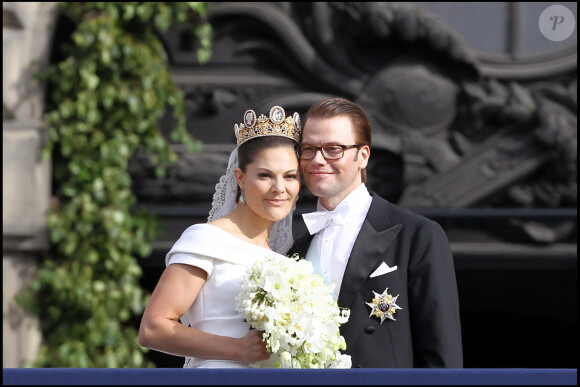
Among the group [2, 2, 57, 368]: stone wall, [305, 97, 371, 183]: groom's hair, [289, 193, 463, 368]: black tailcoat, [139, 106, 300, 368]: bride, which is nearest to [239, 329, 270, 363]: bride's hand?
[139, 106, 300, 368]: bride

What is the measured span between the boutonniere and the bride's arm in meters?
0.36

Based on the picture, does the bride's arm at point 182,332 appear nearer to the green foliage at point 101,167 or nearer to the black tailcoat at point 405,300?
the black tailcoat at point 405,300

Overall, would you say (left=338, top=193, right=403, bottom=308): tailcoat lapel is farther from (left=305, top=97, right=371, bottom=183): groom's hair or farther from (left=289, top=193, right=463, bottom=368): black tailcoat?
(left=305, top=97, right=371, bottom=183): groom's hair

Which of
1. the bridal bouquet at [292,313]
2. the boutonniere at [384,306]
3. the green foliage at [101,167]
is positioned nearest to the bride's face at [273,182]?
the bridal bouquet at [292,313]

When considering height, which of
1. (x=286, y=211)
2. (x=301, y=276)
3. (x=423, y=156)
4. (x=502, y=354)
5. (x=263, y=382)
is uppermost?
(x=423, y=156)

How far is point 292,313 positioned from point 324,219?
1.56 ft

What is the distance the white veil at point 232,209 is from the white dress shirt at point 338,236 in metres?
0.09

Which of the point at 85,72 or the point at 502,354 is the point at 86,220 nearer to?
the point at 85,72

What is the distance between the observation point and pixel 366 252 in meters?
2.80

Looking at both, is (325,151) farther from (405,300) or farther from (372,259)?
(405,300)

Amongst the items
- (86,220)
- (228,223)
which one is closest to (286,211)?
(228,223)

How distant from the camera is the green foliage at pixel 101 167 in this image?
495 cm

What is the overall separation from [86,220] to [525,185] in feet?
7.73

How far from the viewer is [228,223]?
2.83 m
